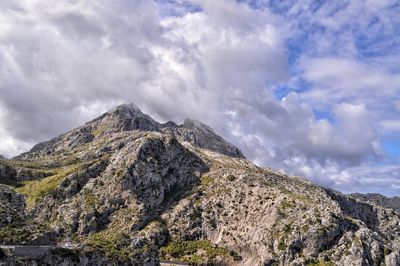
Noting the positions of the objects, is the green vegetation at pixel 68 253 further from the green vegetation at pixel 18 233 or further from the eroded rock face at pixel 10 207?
the eroded rock face at pixel 10 207

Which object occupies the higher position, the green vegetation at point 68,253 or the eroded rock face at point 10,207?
the eroded rock face at point 10,207

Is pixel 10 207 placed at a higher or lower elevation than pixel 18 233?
higher

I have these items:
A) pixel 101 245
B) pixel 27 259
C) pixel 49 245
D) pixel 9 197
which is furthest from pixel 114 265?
pixel 9 197

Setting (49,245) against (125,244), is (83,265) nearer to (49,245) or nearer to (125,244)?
(49,245)

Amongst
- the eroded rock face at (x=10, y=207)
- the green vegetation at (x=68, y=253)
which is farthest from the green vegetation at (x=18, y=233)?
the green vegetation at (x=68, y=253)

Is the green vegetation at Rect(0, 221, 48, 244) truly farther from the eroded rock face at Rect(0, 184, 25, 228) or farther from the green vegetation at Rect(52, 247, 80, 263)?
the green vegetation at Rect(52, 247, 80, 263)

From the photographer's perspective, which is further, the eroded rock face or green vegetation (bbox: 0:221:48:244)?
the eroded rock face

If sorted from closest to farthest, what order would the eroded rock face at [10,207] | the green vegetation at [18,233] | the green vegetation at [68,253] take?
the green vegetation at [18,233]
the green vegetation at [68,253]
the eroded rock face at [10,207]

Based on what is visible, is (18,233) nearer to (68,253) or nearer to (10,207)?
(68,253)

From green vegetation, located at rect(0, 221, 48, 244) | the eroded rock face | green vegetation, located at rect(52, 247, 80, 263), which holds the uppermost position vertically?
the eroded rock face

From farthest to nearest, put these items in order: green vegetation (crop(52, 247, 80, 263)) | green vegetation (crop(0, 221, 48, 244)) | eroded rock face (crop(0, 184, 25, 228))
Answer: eroded rock face (crop(0, 184, 25, 228))
green vegetation (crop(52, 247, 80, 263))
green vegetation (crop(0, 221, 48, 244))

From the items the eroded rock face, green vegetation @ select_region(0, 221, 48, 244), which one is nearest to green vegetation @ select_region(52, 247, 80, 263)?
green vegetation @ select_region(0, 221, 48, 244)

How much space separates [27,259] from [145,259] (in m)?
46.6

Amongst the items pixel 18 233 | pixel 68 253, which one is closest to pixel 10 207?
pixel 18 233
